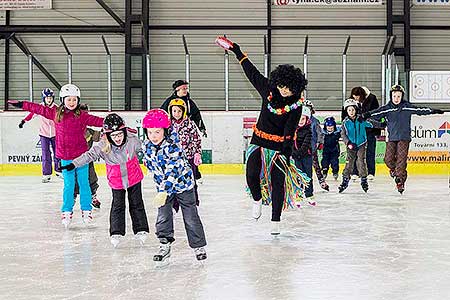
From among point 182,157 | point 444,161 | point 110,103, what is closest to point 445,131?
point 444,161

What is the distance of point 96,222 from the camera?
7289mm

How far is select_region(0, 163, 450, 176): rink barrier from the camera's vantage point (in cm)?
1389

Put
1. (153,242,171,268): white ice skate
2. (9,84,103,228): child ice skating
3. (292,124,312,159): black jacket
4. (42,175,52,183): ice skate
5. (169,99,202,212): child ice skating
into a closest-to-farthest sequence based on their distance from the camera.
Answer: (153,242,171,268): white ice skate → (9,84,103,228): child ice skating → (169,99,202,212): child ice skating → (292,124,312,159): black jacket → (42,175,52,183): ice skate

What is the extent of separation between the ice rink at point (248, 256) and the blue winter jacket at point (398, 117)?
124 cm

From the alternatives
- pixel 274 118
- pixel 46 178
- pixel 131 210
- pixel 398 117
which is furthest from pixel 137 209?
pixel 46 178

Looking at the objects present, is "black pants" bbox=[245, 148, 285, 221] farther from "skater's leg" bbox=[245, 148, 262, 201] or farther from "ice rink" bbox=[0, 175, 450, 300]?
"ice rink" bbox=[0, 175, 450, 300]

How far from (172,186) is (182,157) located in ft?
0.66

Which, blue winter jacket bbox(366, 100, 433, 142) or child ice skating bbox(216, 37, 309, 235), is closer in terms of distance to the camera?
child ice skating bbox(216, 37, 309, 235)

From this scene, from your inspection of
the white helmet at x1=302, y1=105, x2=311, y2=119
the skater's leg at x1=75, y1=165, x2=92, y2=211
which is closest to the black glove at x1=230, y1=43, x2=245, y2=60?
the skater's leg at x1=75, y1=165, x2=92, y2=211

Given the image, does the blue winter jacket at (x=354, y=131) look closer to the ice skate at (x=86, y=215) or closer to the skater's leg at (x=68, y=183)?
the ice skate at (x=86, y=215)

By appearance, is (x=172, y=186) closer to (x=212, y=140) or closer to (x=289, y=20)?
(x=212, y=140)

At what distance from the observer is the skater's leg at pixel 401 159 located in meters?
9.70

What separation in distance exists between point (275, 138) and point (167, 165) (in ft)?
4.75

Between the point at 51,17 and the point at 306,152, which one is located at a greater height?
the point at 51,17
